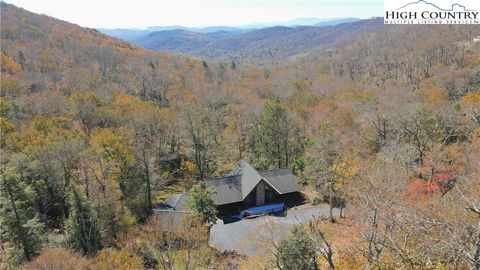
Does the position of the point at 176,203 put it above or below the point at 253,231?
above

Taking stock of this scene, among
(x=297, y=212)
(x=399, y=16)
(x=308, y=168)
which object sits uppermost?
(x=399, y=16)

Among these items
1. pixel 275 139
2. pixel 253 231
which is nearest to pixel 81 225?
pixel 253 231

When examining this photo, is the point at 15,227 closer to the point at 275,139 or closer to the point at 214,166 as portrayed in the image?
the point at 214,166

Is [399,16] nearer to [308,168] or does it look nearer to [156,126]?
[308,168]

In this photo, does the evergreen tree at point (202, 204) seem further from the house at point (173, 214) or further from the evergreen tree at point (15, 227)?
the evergreen tree at point (15, 227)

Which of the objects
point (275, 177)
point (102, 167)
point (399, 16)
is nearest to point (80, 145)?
point (102, 167)

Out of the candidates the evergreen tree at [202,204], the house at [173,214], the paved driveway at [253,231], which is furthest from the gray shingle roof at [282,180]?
the evergreen tree at [202,204]
